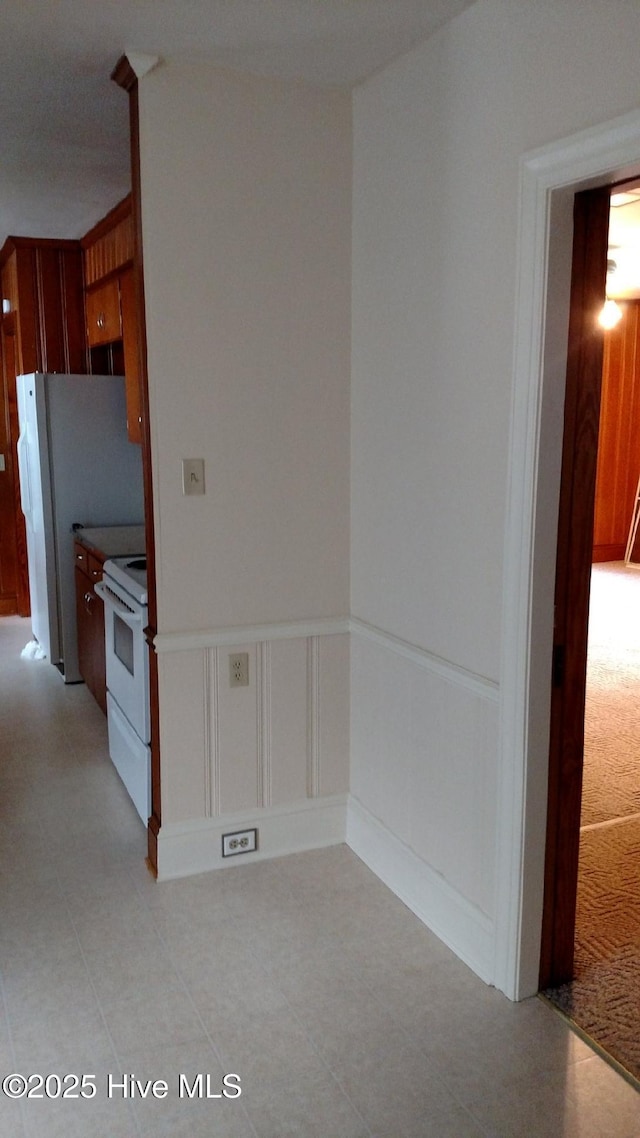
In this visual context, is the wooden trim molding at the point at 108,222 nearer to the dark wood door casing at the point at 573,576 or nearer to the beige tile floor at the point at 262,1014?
the dark wood door casing at the point at 573,576

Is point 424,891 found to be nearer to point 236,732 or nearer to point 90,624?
point 236,732

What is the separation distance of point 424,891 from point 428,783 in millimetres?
329

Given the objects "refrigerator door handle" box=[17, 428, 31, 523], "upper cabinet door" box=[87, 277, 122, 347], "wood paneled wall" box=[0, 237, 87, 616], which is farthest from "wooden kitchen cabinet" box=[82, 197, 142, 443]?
"refrigerator door handle" box=[17, 428, 31, 523]

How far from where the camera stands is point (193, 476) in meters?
2.73

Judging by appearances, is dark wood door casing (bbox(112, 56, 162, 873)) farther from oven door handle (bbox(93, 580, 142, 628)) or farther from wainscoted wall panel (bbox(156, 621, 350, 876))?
oven door handle (bbox(93, 580, 142, 628))

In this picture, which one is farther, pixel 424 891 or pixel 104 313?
pixel 104 313

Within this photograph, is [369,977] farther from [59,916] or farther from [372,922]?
[59,916]

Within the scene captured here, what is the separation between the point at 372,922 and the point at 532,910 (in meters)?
0.57

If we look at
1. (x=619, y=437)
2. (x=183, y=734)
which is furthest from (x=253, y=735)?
(x=619, y=437)

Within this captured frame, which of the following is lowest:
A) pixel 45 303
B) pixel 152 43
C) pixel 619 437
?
pixel 619 437

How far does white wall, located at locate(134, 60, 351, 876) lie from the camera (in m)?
2.62

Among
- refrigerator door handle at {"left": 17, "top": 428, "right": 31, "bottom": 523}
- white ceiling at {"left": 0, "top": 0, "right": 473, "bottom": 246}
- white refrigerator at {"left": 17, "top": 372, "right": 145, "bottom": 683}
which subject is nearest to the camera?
white ceiling at {"left": 0, "top": 0, "right": 473, "bottom": 246}

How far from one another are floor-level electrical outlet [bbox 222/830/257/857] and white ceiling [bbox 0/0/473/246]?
2349mm

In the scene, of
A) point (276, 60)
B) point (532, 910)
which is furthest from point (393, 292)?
point (532, 910)
